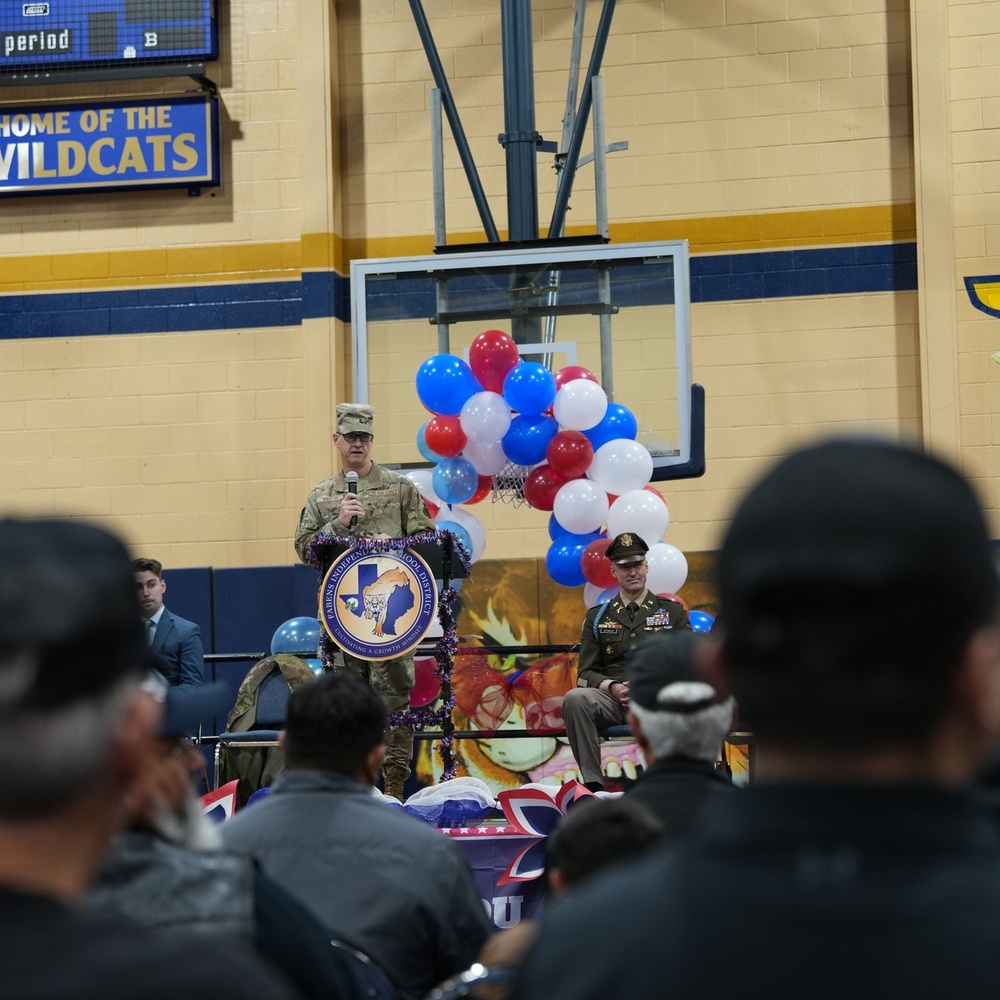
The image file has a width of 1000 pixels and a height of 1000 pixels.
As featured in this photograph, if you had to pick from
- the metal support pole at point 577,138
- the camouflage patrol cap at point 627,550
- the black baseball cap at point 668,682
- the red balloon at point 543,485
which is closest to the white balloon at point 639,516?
the red balloon at point 543,485

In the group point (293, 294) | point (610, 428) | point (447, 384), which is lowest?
point (610, 428)

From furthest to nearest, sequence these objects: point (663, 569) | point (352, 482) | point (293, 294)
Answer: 1. point (293, 294)
2. point (663, 569)
3. point (352, 482)

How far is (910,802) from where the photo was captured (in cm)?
88

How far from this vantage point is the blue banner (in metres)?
9.66

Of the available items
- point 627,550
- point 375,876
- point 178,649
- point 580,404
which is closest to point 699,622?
point 627,550

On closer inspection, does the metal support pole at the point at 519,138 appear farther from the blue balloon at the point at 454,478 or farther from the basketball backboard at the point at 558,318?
the blue balloon at the point at 454,478

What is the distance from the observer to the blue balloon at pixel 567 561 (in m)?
7.33

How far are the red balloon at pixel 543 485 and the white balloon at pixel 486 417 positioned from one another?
311mm

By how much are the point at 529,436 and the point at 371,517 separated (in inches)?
39.0

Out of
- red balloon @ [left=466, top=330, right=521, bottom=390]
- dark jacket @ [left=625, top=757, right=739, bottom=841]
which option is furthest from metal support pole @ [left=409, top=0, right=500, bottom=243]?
dark jacket @ [left=625, top=757, right=739, bottom=841]

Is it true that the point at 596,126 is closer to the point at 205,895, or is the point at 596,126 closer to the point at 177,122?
the point at 177,122

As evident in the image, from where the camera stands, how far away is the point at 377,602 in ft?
20.1

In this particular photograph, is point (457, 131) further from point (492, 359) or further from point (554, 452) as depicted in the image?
point (554, 452)

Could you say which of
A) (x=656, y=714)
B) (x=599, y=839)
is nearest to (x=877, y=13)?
(x=656, y=714)
